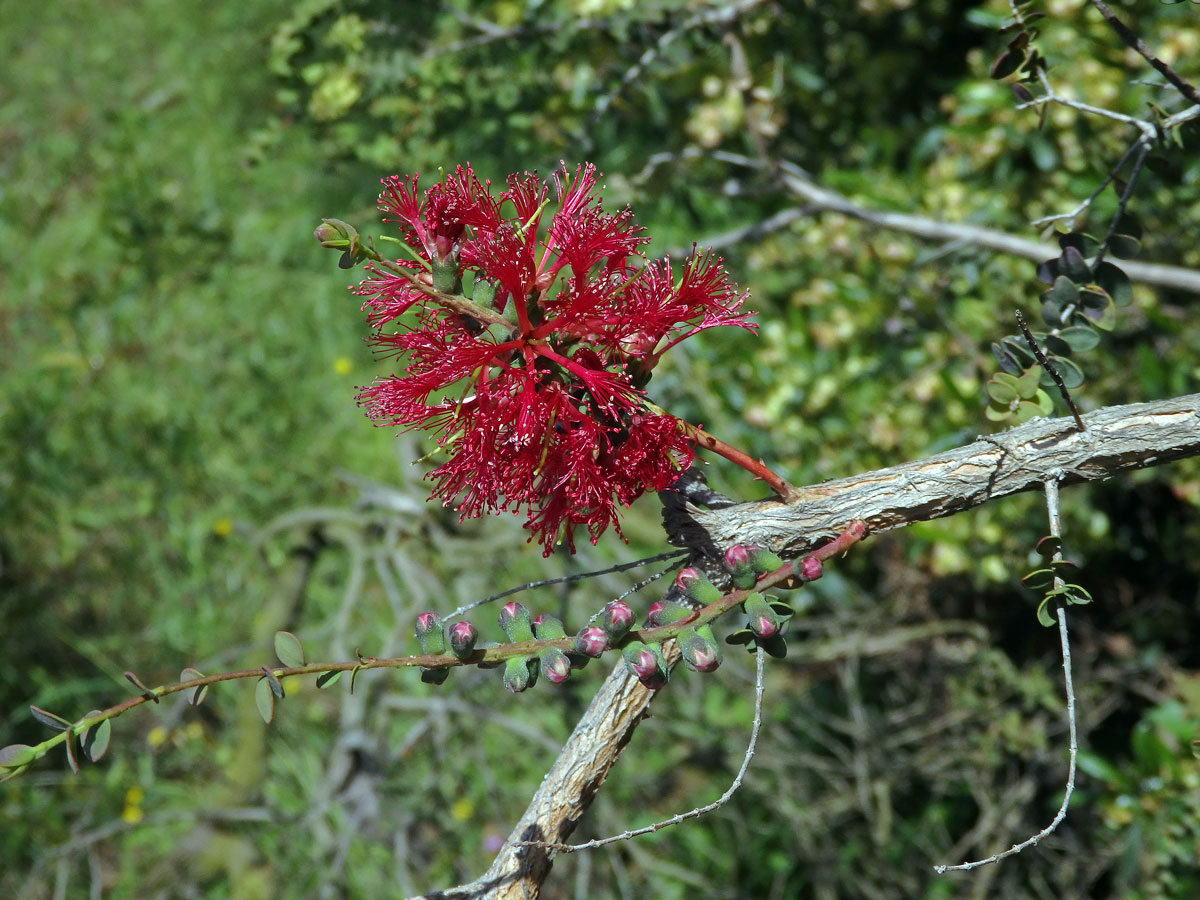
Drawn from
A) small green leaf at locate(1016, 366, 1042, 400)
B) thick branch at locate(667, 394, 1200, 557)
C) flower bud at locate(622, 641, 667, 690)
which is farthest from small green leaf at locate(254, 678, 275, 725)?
small green leaf at locate(1016, 366, 1042, 400)

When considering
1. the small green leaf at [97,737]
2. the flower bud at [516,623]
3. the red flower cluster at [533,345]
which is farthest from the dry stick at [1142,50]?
the small green leaf at [97,737]

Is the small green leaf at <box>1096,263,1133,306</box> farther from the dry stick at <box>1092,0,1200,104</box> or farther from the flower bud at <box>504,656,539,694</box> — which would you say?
the flower bud at <box>504,656,539,694</box>

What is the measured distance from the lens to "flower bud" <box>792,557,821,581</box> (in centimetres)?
99

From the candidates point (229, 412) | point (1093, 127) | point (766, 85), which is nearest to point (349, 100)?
point (766, 85)

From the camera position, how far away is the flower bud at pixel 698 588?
99cm

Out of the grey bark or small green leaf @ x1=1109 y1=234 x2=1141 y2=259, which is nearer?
the grey bark

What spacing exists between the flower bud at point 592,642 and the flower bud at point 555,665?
0.02 meters

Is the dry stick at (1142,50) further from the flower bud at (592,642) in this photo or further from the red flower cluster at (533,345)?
the flower bud at (592,642)

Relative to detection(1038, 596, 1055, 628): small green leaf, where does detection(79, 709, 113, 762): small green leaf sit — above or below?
above

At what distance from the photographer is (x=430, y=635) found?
0.98m

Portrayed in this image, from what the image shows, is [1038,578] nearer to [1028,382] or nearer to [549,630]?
[1028,382]

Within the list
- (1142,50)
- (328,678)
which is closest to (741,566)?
(328,678)

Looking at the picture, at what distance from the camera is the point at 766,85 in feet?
7.91

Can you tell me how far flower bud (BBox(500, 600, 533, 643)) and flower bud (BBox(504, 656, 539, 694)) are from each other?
0.03 m
